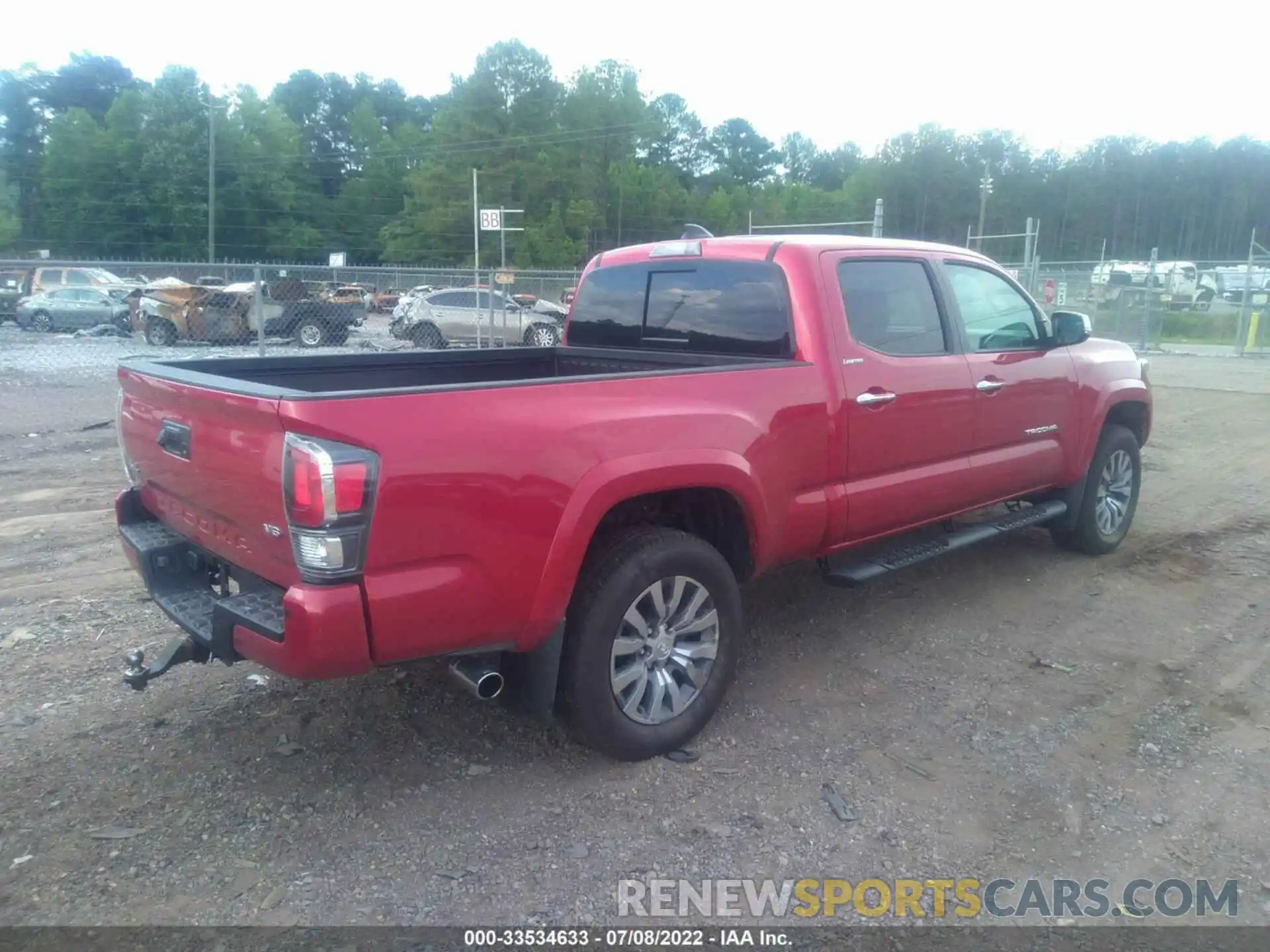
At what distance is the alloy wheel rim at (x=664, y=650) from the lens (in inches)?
141

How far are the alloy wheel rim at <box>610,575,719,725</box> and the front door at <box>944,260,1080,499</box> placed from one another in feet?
6.61

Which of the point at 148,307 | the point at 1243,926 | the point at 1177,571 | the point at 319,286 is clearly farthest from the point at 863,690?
the point at 148,307

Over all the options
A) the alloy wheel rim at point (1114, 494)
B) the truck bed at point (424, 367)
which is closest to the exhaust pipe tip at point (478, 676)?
the truck bed at point (424, 367)

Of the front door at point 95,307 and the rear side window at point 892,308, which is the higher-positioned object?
the rear side window at point 892,308

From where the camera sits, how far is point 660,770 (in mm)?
3635

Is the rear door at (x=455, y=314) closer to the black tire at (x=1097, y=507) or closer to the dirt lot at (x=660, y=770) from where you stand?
the dirt lot at (x=660, y=770)

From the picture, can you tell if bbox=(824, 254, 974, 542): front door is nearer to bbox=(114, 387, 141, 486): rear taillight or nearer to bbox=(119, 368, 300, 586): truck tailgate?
bbox=(119, 368, 300, 586): truck tailgate

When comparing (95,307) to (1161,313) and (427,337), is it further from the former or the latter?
(1161,313)

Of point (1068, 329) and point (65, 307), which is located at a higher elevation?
point (1068, 329)

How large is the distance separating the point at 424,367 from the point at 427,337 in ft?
42.2

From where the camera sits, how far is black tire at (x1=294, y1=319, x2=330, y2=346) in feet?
46.1

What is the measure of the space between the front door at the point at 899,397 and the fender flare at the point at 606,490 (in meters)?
0.82

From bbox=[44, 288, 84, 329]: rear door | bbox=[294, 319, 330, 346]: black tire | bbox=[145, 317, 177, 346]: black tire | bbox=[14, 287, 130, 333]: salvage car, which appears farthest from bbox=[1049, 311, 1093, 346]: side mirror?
bbox=[44, 288, 84, 329]: rear door

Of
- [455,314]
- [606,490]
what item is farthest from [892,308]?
[455,314]
